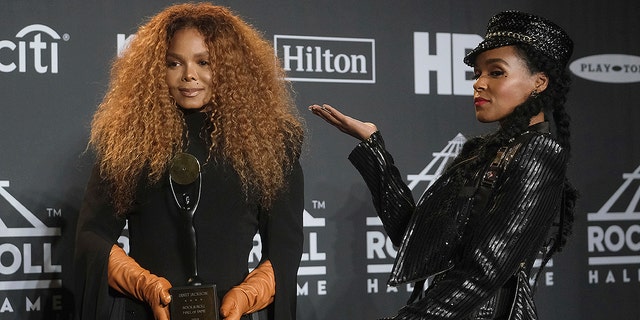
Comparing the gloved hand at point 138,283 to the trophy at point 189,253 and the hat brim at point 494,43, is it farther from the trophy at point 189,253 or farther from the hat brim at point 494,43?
the hat brim at point 494,43

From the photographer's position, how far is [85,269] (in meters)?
2.20

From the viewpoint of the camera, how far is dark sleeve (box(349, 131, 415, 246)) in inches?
83.0

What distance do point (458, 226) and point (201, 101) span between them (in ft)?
2.45

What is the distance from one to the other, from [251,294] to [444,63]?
1.73 meters

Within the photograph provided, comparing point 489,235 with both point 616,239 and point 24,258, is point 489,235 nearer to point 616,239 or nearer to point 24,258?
point 24,258

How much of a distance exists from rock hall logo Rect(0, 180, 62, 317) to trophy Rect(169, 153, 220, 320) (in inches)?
42.5

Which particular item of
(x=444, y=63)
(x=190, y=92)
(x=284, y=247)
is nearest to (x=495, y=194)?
(x=284, y=247)

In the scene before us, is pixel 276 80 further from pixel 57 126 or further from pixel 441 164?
pixel 441 164

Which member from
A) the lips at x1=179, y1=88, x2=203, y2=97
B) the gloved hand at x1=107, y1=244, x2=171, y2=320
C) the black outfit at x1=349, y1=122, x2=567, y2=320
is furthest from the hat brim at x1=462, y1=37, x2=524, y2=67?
the gloved hand at x1=107, y1=244, x2=171, y2=320

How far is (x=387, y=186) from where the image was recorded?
83.3 inches

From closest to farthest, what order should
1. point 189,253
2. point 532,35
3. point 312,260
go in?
point 532,35, point 189,253, point 312,260

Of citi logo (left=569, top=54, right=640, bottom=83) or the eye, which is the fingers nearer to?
the eye

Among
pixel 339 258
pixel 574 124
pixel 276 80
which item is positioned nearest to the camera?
pixel 276 80

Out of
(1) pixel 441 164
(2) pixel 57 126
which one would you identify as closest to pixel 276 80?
(2) pixel 57 126
